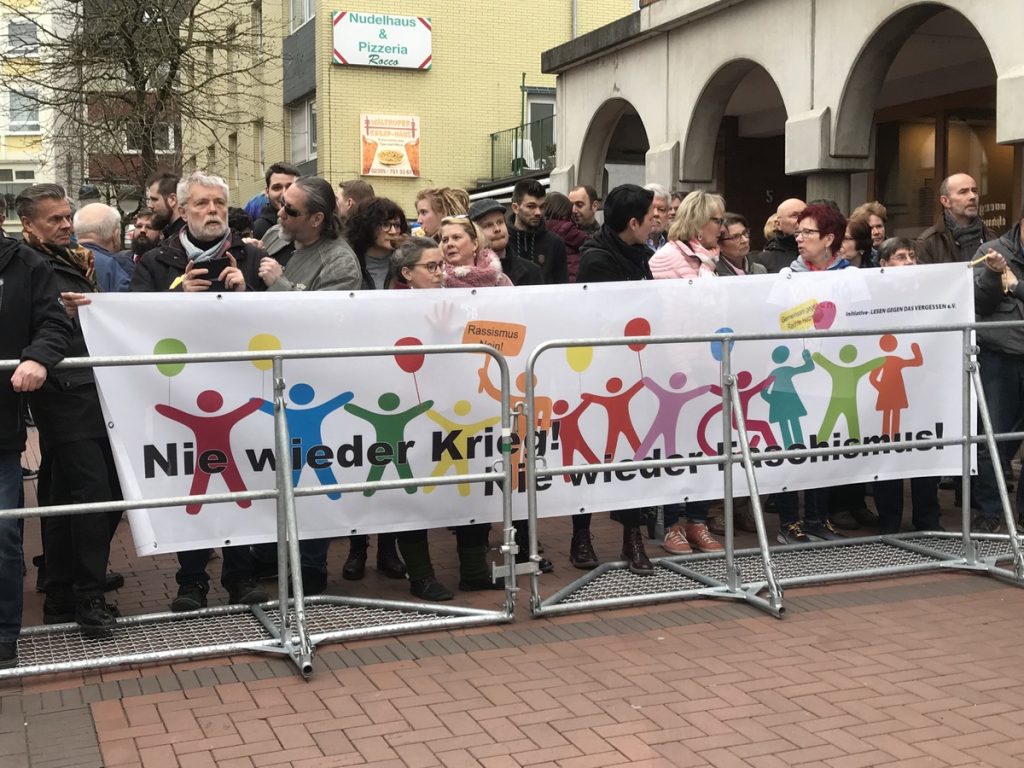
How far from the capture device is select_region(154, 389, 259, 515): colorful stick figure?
574cm

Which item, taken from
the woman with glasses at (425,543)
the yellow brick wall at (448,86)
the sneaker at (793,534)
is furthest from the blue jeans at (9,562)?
the yellow brick wall at (448,86)

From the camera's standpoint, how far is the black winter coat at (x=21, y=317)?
5355mm

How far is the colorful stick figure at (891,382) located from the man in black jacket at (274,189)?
4.38 m

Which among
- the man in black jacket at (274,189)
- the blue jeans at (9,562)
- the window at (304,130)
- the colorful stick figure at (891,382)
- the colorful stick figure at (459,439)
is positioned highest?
the window at (304,130)

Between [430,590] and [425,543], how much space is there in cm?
26

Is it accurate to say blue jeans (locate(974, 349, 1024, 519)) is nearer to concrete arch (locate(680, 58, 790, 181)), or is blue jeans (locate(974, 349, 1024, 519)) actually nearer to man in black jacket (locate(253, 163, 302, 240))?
man in black jacket (locate(253, 163, 302, 240))

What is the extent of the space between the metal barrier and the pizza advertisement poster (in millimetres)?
23882

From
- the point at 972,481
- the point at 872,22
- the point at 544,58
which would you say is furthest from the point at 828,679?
the point at 544,58

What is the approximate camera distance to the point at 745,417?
6824 millimetres

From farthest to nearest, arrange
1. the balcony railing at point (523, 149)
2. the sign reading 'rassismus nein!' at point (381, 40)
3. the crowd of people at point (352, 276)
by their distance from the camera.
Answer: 1. the sign reading 'rassismus nein!' at point (381, 40)
2. the balcony railing at point (523, 149)
3. the crowd of people at point (352, 276)

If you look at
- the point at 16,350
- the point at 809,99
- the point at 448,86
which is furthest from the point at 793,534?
the point at 448,86

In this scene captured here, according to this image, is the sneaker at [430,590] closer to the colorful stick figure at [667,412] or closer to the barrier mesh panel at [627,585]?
the barrier mesh panel at [627,585]

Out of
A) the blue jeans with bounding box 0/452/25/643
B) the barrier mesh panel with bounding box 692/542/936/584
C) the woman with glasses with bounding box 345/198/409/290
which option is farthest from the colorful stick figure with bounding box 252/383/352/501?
the barrier mesh panel with bounding box 692/542/936/584

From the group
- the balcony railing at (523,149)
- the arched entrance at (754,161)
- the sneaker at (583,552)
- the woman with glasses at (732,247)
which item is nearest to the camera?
the sneaker at (583,552)
